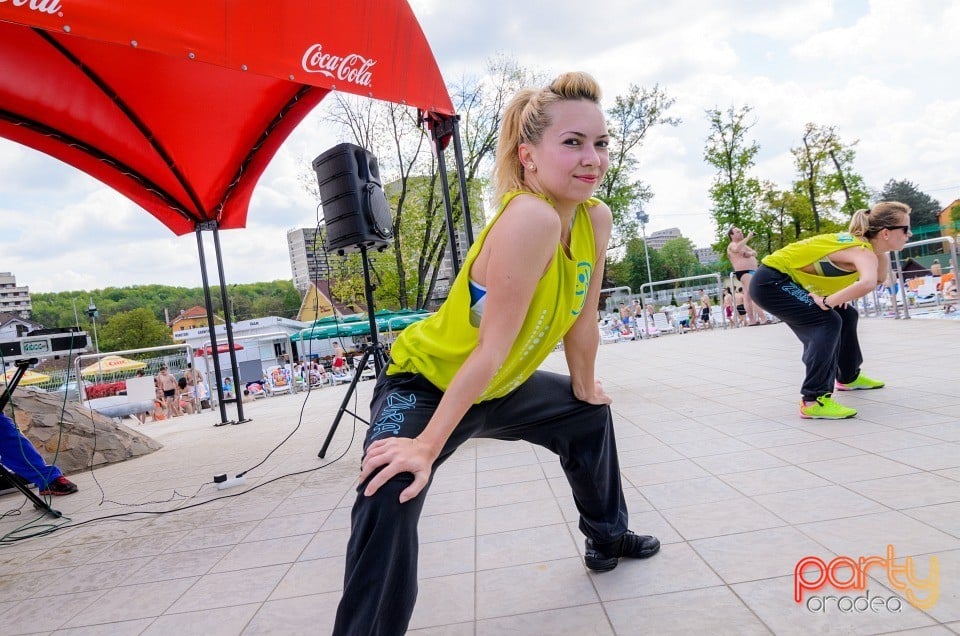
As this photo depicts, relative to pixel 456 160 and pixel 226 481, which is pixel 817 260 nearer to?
pixel 456 160

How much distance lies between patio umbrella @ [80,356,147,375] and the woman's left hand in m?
11.2

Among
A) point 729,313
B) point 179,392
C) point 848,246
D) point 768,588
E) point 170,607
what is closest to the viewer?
point 768,588

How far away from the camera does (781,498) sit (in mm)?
2520

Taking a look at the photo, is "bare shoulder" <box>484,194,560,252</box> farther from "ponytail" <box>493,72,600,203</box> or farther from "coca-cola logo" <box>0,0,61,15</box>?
"coca-cola logo" <box>0,0,61,15</box>

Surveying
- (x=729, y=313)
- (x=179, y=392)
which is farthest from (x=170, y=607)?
(x=729, y=313)

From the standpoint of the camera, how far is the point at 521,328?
64.1 inches

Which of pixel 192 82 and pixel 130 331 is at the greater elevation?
pixel 192 82

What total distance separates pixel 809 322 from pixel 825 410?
60 cm

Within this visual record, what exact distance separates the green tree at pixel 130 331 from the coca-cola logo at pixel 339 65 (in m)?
59.4

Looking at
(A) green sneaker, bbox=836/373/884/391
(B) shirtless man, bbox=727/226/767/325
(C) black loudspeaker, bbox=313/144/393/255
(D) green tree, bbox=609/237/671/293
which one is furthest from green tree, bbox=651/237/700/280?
(C) black loudspeaker, bbox=313/144/393/255

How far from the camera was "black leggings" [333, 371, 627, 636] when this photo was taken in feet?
4.39

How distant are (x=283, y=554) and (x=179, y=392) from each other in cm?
1135

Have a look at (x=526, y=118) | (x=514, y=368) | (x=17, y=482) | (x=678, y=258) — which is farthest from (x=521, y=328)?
(x=678, y=258)

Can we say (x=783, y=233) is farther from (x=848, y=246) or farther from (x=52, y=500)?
(x=52, y=500)
